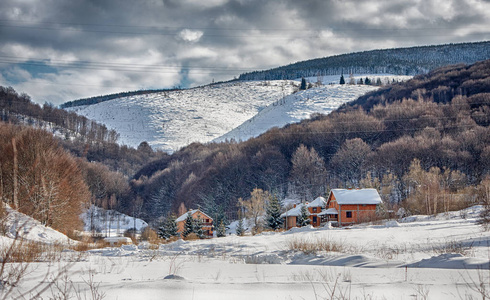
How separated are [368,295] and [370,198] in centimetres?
4954

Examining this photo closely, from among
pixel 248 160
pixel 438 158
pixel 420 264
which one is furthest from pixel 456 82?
pixel 420 264

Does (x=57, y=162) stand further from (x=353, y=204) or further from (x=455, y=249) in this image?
(x=353, y=204)

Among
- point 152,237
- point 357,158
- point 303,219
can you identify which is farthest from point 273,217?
point 357,158

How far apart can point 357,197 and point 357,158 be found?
3017cm

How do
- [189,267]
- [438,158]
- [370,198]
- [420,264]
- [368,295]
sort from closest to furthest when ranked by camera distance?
[368,295] → [420,264] → [189,267] → [370,198] → [438,158]

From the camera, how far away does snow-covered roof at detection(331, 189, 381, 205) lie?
52.2 m

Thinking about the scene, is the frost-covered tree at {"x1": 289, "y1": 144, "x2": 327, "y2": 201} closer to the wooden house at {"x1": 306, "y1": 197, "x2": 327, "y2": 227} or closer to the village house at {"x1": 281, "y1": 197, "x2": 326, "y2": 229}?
the wooden house at {"x1": 306, "y1": 197, "x2": 327, "y2": 227}

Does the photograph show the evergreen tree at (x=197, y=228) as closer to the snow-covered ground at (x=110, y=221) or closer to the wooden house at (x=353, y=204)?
the wooden house at (x=353, y=204)

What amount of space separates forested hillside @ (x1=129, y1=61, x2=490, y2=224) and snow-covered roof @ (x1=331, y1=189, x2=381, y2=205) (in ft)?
13.7

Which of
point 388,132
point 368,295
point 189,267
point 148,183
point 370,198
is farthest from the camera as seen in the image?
point 148,183

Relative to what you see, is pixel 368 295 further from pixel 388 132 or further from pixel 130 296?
pixel 388 132

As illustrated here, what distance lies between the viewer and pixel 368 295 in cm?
571

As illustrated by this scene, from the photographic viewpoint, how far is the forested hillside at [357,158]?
69.6 metres

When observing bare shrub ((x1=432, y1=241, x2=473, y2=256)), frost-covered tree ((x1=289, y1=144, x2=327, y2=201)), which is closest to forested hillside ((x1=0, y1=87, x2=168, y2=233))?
bare shrub ((x1=432, y1=241, x2=473, y2=256))
